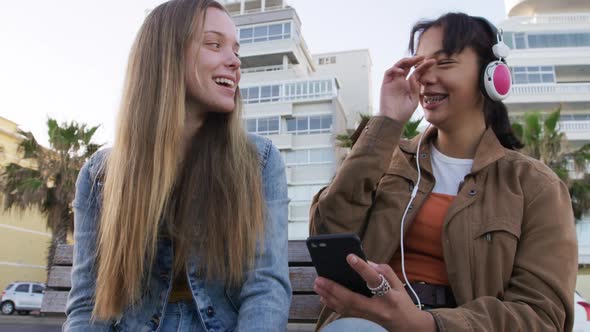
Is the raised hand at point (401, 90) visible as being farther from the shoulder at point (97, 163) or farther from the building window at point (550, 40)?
the building window at point (550, 40)

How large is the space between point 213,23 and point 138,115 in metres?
0.52

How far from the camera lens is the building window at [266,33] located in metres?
34.0

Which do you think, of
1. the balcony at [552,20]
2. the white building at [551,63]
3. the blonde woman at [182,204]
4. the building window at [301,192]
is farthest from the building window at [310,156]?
the blonde woman at [182,204]

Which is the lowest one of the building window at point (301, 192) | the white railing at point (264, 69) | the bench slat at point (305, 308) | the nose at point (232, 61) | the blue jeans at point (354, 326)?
the bench slat at point (305, 308)

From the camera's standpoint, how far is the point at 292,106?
97.4 feet

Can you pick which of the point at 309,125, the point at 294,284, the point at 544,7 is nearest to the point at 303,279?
the point at 294,284

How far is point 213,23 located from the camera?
2.14 metres

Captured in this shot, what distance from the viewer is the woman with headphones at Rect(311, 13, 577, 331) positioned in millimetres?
1638

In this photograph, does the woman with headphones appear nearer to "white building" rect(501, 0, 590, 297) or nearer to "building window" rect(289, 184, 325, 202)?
"building window" rect(289, 184, 325, 202)

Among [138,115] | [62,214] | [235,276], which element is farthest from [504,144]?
[62,214]

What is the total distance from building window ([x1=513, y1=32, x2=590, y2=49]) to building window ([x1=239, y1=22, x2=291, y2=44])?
14.6 m

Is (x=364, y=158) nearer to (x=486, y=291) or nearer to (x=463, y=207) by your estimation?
(x=463, y=207)

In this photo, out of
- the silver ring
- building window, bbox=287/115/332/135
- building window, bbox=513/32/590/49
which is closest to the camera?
the silver ring

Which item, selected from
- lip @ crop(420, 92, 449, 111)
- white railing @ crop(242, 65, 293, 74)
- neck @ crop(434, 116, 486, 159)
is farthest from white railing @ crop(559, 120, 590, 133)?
lip @ crop(420, 92, 449, 111)
